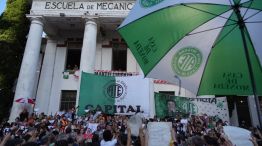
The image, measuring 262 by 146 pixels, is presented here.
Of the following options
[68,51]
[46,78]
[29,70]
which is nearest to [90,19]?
[68,51]

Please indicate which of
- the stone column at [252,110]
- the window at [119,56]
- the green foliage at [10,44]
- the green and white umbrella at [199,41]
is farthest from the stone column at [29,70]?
the stone column at [252,110]

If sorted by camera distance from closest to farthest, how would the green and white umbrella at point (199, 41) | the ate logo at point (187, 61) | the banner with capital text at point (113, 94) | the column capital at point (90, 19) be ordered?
the green and white umbrella at point (199, 41) → the ate logo at point (187, 61) → the banner with capital text at point (113, 94) → the column capital at point (90, 19)

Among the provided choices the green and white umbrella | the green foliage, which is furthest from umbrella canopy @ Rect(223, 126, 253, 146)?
the green foliage

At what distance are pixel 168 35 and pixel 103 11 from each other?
1783cm

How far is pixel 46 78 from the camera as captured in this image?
2373 cm

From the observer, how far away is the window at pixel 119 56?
2489cm

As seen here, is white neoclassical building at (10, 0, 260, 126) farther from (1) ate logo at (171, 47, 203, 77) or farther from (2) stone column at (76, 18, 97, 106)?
(1) ate logo at (171, 47, 203, 77)

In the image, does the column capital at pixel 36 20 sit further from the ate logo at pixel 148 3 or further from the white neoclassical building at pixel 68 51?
the ate logo at pixel 148 3

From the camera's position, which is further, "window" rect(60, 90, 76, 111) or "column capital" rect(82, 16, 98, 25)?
"window" rect(60, 90, 76, 111)

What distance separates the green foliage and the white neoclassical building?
193 cm

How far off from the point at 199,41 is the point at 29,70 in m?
17.3

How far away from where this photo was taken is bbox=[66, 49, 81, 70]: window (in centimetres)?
2508

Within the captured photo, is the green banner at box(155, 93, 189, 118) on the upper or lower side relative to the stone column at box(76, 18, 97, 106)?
lower

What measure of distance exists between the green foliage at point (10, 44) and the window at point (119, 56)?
8.23m
